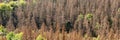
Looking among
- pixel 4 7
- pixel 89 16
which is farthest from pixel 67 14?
pixel 4 7

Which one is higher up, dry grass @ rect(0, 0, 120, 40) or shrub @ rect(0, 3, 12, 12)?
shrub @ rect(0, 3, 12, 12)

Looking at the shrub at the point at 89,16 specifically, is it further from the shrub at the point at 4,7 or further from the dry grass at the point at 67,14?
the shrub at the point at 4,7

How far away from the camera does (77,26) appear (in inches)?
792

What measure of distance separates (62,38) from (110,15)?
9.60 metres

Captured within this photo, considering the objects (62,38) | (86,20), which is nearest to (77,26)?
(86,20)

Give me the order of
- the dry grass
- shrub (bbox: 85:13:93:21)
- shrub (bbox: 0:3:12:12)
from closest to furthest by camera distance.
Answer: the dry grass
shrub (bbox: 85:13:93:21)
shrub (bbox: 0:3:12:12)

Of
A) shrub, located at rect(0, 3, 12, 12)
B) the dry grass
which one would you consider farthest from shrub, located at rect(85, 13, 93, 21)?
shrub, located at rect(0, 3, 12, 12)

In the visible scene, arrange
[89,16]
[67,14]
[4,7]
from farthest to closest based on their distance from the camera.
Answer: [67,14]
[4,7]
[89,16]

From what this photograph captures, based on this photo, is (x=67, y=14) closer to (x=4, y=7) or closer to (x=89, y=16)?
(x=89, y=16)

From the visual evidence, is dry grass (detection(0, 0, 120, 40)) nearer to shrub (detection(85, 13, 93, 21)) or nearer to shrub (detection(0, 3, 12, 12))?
shrub (detection(85, 13, 93, 21))

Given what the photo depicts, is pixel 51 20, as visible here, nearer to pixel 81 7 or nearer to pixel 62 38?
pixel 81 7

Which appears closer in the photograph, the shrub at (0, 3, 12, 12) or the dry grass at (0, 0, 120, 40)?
the dry grass at (0, 0, 120, 40)

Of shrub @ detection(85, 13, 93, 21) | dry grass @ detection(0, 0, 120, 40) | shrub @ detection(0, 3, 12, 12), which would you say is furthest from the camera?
shrub @ detection(0, 3, 12, 12)

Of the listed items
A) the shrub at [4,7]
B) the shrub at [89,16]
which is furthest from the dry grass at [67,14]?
the shrub at [4,7]
